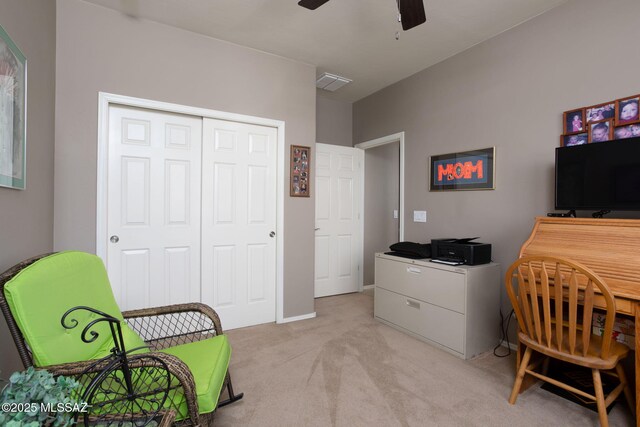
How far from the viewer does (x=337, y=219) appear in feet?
13.5

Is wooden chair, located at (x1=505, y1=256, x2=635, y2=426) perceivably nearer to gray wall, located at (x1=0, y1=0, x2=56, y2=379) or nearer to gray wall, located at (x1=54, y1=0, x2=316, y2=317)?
gray wall, located at (x1=54, y1=0, x2=316, y2=317)

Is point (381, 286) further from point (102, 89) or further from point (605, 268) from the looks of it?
point (102, 89)

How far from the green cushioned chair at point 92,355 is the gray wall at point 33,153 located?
359 millimetres

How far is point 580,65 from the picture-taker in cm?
218

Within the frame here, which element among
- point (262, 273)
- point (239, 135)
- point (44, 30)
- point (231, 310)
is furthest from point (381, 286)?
point (44, 30)

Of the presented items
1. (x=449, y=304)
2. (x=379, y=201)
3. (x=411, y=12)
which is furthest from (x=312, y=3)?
(x=379, y=201)

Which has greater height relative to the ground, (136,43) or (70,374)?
(136,43)

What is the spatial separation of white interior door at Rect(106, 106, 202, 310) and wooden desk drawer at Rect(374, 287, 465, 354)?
5.91ft

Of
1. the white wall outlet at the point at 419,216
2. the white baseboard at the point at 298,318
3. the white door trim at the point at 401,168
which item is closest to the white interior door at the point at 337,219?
the white door trim at the point at 401,168

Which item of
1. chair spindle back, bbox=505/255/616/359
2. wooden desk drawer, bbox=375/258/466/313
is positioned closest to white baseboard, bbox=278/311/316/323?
wooden desk drawer, bbox=375/258/466/313

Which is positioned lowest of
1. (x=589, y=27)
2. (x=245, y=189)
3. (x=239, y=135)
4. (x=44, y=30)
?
(x=245, y=189)

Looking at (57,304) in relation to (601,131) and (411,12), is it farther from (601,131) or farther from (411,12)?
(601,131)

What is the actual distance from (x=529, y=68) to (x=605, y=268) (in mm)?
1682

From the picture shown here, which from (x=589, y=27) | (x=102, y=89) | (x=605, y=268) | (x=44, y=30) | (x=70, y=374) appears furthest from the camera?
(x=102, y=89)
